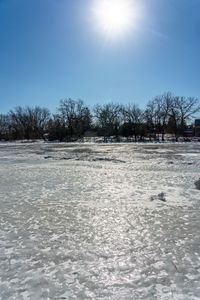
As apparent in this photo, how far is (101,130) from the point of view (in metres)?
95.4

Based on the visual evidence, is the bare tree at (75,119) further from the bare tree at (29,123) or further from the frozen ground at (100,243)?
the frozen ground at (100,243)

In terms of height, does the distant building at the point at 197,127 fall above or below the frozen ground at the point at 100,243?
above

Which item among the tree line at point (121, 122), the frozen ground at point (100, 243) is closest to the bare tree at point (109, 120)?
the tree line at point (121, 122)

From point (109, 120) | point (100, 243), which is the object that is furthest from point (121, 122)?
point (100, 243)

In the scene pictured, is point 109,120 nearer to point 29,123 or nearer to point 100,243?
point 29,123

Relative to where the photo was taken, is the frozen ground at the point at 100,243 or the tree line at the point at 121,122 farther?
the tree line at the point at 121,122

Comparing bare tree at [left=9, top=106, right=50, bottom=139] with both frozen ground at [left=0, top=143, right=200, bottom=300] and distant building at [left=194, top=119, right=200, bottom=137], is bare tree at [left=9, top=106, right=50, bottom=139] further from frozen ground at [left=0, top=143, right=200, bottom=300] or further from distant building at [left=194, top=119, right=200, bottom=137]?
frozen ground at [left=0, top=143, right=200, bottom=300]

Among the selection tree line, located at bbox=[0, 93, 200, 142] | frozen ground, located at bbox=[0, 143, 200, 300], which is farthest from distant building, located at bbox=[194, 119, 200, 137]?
frozen ground, located at bbox=[0, 143, 200, 300]

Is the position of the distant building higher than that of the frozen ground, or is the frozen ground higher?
the distant building

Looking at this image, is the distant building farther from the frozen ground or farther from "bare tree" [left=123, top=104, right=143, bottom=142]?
the frozen ground

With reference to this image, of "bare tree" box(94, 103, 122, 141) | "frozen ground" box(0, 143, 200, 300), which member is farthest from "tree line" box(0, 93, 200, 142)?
"frozen ground" box(0, 143, 200, 300)

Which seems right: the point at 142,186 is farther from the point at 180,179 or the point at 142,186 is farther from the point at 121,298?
the point at 121,298

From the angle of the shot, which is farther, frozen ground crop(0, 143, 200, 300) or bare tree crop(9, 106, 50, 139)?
bare tree crop(9, 106, 50, 139)

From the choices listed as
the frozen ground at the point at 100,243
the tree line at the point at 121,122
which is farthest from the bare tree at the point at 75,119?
the frozen ground at the point at 100,243
